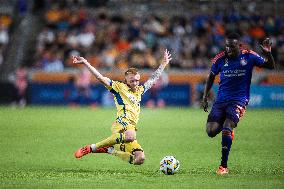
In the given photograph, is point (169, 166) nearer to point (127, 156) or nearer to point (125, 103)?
point (127, 156)

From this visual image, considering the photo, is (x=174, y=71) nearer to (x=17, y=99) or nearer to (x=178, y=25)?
(x=178, y=25)

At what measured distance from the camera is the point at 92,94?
103 feet

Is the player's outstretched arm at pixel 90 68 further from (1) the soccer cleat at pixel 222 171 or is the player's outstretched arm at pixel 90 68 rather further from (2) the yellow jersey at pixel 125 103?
(1) the soccer cleat at pixel 222 171

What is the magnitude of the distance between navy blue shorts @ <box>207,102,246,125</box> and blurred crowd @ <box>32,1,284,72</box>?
1965 centimetres

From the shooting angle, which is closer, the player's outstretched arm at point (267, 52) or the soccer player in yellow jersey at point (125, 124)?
the player's outstretched arm at point (267, 52)

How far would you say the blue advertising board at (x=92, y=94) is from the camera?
31016mm

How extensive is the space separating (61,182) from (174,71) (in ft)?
69.6

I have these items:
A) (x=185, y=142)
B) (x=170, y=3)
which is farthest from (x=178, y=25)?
(x=185, y=142)

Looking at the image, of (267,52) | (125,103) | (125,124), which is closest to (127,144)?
(125,124)

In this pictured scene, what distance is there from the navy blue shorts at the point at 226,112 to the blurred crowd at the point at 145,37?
64.5 feet

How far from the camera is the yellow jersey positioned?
39.5 feet

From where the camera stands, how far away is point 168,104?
31.3 metres

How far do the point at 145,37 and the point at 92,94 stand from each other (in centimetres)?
402

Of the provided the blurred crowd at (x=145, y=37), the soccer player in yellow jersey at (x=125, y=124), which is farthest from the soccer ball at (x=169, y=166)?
the blurred crowd at (x=145, y=37)
